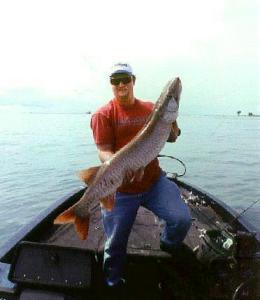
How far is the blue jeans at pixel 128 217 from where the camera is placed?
496cm

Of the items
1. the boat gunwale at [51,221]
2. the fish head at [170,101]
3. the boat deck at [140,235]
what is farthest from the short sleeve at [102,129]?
the boat gunwale at [51,221]

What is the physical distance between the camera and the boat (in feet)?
14.7

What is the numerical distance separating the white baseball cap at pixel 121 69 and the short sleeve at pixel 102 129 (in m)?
0.58

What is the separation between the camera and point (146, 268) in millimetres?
5539

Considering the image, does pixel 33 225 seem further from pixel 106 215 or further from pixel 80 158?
pixel 80 158

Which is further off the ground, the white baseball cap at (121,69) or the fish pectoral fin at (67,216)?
the white baseball cap at (121,69)

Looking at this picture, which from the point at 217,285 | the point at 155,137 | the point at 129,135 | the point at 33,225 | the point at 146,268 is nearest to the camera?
the point at 155,137

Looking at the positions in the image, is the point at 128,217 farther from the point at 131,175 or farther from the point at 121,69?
the point at 121,69

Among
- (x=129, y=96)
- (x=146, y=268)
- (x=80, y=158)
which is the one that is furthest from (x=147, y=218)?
(x=80, y=158)

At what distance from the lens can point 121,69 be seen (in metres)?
4.90

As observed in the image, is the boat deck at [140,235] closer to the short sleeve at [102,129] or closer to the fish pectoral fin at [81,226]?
the fish pectoral fin at [81,226]

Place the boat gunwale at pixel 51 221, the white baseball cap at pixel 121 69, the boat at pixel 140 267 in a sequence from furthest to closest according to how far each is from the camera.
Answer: the boat gunwale at pixel 51 221 < the white baseball cap at pixel 121 69 < the boat at pixel 140 267

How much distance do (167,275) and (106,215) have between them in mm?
1280

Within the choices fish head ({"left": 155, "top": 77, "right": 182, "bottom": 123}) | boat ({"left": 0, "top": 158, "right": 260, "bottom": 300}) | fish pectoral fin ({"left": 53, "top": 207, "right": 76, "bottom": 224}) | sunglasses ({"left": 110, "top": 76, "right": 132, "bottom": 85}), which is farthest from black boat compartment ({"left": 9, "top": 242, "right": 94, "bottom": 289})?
sunglasses ({"left": 110, "top": 76, "right": 132, "bottom": 85})
